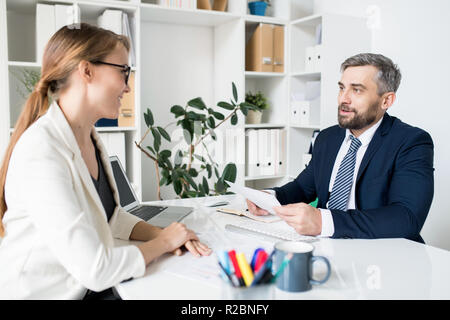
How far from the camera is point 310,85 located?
11.3 feet

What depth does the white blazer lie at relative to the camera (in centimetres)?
99

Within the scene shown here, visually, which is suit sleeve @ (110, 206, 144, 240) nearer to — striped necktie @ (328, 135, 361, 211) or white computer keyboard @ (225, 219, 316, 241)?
white computer keyboard @ (225, 219, 316, 241)

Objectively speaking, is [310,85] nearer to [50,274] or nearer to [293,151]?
[293,151]

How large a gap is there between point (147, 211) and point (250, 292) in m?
1.04

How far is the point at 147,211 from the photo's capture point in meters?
1.76

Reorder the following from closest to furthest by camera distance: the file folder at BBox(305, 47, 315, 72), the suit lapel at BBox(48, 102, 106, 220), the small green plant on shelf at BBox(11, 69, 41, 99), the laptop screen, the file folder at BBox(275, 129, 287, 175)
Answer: the suit lapel at BBox(48, 102, 106, 220) → the laptop screen → the small green plant on shelf at BBox(11, 69, 41, 99) → the file folder at BBox(305, 47, 315, 72) → the file folder at BBox(275, 129, 287, 175)

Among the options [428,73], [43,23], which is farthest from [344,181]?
[43,23]

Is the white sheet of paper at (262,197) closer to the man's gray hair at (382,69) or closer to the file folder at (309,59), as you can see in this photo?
the man's gray hair at (382,69)

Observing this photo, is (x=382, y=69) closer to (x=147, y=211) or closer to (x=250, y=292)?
(x=147, y=211)

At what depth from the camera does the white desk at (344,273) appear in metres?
0.97

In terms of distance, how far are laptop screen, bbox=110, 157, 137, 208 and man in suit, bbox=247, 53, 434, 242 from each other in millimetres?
548

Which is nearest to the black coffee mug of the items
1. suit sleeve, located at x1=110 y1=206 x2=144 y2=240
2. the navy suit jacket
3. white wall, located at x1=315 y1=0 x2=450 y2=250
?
the navy suit jacket

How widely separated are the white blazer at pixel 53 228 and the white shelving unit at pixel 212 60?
74.0 inches

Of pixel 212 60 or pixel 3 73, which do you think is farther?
pixel 212 60
